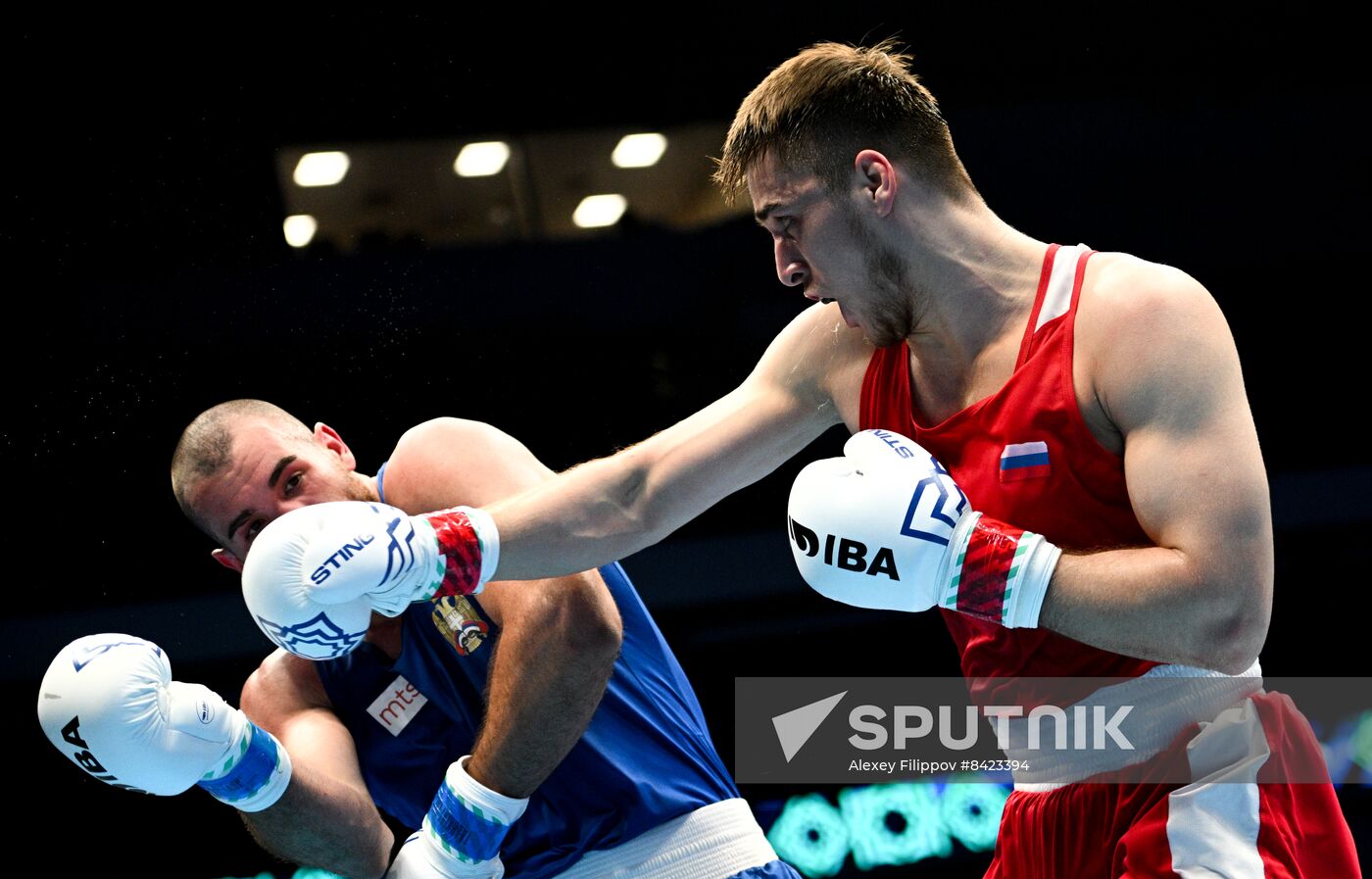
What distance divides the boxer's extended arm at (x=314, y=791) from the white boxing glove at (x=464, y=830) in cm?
24

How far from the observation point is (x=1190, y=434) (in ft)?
6.22

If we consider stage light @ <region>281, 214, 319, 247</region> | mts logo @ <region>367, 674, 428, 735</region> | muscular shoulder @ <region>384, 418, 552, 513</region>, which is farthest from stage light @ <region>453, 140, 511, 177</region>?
mts logo @ <region>367, 674, 428, 735</region>

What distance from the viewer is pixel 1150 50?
550 centimetres

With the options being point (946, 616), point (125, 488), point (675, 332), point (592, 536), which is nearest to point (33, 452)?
point (125, 488)

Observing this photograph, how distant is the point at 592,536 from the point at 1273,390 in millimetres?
4186

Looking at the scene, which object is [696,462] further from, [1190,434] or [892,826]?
[892,826]

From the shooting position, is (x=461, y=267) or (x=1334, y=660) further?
(x=1334, y=660)

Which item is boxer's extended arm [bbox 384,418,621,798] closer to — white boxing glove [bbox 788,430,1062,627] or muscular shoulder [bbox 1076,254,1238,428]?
white boxing glove [bbox 788,430,1062,627]

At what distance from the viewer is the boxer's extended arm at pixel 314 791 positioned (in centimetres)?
272

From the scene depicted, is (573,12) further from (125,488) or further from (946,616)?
(946,616)

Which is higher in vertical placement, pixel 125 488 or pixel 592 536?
pixel 125 488

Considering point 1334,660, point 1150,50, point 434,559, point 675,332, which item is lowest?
point 1334,660

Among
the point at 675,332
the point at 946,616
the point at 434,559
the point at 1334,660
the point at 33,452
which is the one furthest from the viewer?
the point at 1334,660

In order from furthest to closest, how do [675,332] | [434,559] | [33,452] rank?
[675,332] < [33,452] < [434,559]
